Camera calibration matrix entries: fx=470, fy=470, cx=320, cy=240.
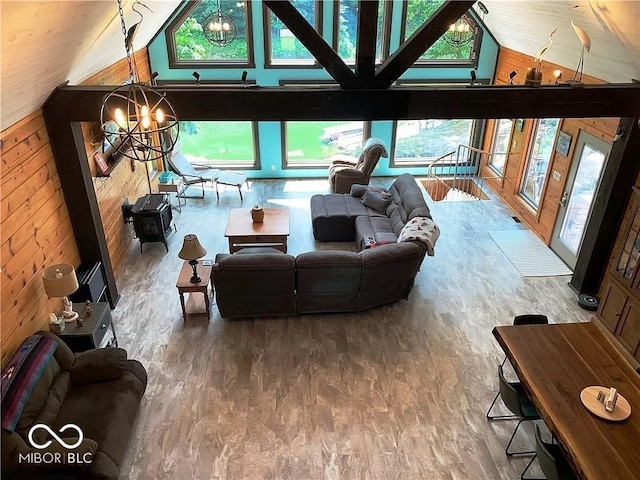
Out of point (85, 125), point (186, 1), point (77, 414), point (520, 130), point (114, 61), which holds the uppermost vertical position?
point (186, 1)

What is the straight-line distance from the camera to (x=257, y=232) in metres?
6.64

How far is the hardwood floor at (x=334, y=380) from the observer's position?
13.2ft

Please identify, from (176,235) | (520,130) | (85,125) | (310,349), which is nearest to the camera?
(310,349)

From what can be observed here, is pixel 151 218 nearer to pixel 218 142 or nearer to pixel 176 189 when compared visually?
pixel 176 189

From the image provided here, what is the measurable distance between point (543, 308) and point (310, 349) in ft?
9.92

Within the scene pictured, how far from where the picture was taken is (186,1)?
7.95 m

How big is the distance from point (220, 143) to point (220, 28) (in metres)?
2.17

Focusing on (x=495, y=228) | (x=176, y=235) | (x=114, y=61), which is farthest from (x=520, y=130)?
(x=114, y=61)

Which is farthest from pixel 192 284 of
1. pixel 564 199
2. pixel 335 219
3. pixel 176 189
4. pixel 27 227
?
pixel 564 199

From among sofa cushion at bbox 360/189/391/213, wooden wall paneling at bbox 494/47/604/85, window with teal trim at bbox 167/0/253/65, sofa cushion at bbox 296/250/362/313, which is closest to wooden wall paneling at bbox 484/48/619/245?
wooden wall paneling at bbox 494/47/604/85

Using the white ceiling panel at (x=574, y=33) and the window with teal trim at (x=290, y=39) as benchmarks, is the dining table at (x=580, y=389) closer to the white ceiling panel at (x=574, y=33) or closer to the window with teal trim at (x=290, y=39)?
the white ceiling panel at (x=574, y=33)

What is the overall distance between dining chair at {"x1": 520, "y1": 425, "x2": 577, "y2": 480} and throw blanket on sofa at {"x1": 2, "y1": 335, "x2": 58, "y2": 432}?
3.76 m

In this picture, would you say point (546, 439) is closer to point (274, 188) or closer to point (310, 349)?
point (310, 349)

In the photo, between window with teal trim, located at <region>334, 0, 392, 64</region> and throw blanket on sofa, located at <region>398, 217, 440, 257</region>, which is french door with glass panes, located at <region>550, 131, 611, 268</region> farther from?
window with teal trim, located at <region>334, 0, 392, 64</region>
